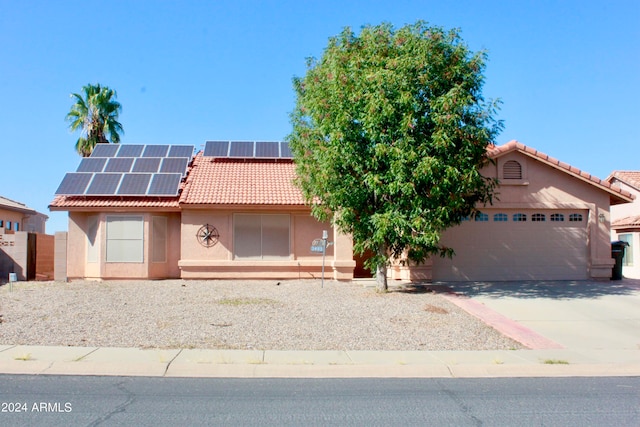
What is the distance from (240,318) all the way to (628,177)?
22862 mm

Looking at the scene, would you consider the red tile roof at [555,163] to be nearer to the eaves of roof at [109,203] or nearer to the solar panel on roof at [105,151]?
the eaves of roof at [109,203]

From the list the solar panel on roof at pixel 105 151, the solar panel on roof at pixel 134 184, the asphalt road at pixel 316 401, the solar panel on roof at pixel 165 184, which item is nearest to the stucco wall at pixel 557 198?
the solar panel on roof at pixel 165 184

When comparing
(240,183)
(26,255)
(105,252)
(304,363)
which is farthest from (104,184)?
(304,363)

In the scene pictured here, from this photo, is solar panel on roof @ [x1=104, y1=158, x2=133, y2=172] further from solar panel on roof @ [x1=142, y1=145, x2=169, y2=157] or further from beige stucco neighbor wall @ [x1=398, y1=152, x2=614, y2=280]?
beige stucco neighbor wall @ [x1=398, y1=152, x2=614, y2=280]

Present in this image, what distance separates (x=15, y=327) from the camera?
11.6 metres

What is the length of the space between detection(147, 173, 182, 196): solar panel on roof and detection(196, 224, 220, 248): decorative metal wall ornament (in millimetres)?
1573

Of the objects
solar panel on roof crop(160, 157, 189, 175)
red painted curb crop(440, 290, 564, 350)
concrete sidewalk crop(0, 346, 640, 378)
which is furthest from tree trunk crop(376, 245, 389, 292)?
solar panel on roof crop(160, 157, 189, 175)

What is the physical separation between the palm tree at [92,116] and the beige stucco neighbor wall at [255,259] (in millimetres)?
11945

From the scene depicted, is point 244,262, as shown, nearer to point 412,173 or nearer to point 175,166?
point 175,166

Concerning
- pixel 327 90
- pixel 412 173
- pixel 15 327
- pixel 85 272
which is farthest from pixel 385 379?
pixel 85 272

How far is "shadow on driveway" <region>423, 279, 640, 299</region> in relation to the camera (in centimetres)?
1650

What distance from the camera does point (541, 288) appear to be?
17594mm

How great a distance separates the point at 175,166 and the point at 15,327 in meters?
10.7

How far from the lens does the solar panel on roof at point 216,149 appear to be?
73.6ft
